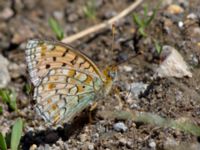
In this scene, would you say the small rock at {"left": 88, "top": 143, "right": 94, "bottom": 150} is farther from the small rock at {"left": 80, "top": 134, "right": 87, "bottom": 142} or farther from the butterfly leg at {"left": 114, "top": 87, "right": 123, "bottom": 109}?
the butterfly leg at {"left": 114, "top": 87, "right": 123, "bottom": 109}

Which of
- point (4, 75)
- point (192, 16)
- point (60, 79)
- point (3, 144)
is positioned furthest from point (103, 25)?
point (3, 144)

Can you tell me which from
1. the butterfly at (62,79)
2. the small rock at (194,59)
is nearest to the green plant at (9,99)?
the butterfly at (62,79)

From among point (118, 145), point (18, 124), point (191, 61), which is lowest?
point (118, 145)

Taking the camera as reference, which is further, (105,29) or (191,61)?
(105,29)

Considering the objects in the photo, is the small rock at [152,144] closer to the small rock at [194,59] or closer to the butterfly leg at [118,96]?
the butterfly leg at [118,96]

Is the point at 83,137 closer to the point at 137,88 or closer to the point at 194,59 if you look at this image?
the point at 137,88

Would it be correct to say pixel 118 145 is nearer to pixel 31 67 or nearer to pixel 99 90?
pixel 99 90

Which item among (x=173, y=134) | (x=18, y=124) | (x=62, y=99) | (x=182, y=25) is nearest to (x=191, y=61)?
(x=182, y=25)
